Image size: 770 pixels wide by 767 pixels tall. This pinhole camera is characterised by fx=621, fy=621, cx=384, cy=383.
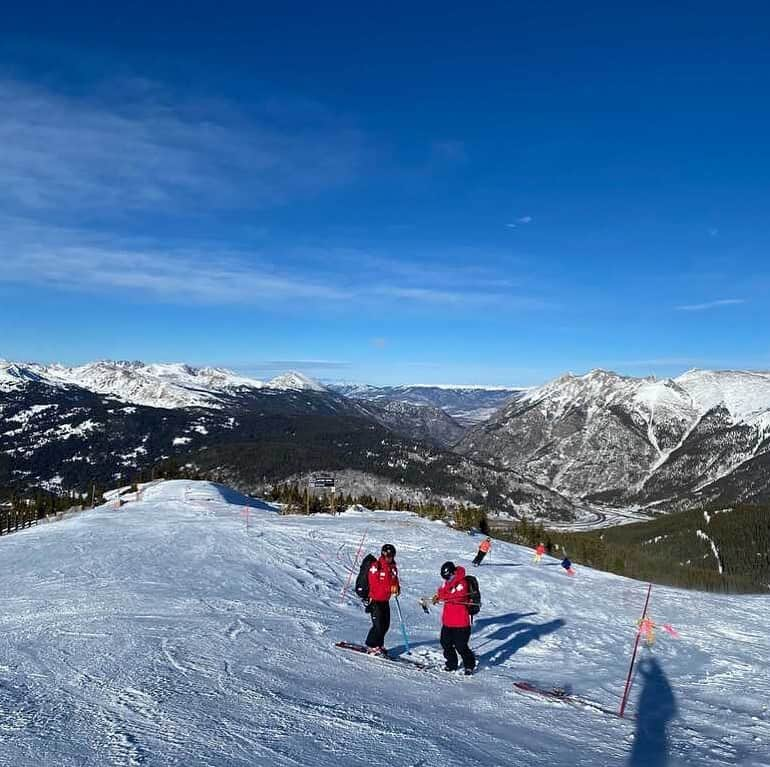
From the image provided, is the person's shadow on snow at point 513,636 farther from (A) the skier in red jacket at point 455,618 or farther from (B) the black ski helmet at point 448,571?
(B) the black ski helmet at point 448,571

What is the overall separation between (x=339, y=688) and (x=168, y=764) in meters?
4.16

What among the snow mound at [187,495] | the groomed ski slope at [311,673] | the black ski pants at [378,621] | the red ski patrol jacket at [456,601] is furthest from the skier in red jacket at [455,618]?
the snow mound at [187,495]

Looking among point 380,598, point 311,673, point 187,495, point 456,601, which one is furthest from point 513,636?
point 187,495

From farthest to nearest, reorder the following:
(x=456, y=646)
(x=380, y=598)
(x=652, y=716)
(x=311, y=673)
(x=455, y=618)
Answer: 1. (x=380, y=598)
2. (x=456, y=646)
3. (x=455, y=618)
4. (x=652, y=716)
5. (x=311, y=673)

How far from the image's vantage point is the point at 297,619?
1557cm

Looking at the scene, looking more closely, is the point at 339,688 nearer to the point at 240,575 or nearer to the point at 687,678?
the point at 687,678

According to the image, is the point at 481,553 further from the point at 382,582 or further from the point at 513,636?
the point at 382,582

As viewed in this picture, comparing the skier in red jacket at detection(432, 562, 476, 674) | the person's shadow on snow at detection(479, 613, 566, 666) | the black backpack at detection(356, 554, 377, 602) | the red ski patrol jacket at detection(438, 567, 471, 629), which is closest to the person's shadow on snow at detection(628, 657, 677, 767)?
the person's shadow on snow at detection(479, 613, 566, 666)

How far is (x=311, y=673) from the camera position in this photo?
1087cm

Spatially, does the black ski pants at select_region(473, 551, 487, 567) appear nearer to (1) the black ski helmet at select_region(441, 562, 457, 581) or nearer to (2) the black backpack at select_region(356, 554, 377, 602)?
(2) the black backpack at select_region(356, 554, 377, 602)

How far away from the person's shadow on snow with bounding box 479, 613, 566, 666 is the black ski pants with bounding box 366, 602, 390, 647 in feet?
9.40

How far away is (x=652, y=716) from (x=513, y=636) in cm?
633

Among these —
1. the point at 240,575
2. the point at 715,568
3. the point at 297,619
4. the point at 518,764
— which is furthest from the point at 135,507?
the point at 715,568

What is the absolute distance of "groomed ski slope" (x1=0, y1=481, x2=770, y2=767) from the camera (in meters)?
7.43
